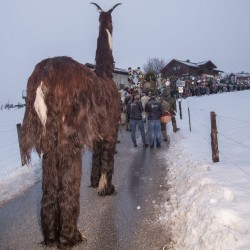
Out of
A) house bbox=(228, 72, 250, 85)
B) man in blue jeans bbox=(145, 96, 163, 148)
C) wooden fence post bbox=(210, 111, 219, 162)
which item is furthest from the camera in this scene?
house bbox=(228, 72, 250, 85)

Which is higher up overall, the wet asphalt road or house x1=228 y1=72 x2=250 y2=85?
house x1=228 y1=72 x2=250 y2=85

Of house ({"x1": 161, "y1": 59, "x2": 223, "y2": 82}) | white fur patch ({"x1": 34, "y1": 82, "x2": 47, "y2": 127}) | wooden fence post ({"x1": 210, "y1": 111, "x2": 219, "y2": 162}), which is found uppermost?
house ({"x1": 161, "y1": 59, "x2": 223, "y2": 82})

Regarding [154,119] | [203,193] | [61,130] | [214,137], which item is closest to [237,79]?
[154,119]

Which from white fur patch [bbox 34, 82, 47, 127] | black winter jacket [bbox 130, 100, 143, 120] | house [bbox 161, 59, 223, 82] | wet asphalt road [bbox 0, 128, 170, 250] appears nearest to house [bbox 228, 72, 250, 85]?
house [bbox 161, 59, 223, 82]

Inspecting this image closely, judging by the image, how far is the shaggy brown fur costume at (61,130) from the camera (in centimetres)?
393

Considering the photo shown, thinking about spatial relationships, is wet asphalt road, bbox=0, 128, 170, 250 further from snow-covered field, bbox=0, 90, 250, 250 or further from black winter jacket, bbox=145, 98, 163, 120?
black winter jacket, bbox=145, 98, 163, 120

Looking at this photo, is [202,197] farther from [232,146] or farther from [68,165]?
[232,146]

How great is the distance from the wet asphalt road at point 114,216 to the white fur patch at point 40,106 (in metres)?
1.87

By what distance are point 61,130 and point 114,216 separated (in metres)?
2.14

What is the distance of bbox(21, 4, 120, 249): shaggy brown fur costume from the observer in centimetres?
393

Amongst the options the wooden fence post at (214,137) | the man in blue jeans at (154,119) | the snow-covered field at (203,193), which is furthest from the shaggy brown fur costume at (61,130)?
the man in blue jeans at (154,119)

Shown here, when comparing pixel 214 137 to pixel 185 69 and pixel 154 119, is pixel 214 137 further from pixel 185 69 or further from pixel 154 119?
pixel 185 69

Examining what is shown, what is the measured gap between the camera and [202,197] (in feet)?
17.6

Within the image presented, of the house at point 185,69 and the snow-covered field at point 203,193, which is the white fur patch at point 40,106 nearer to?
the snow-covered field at point 203,193
